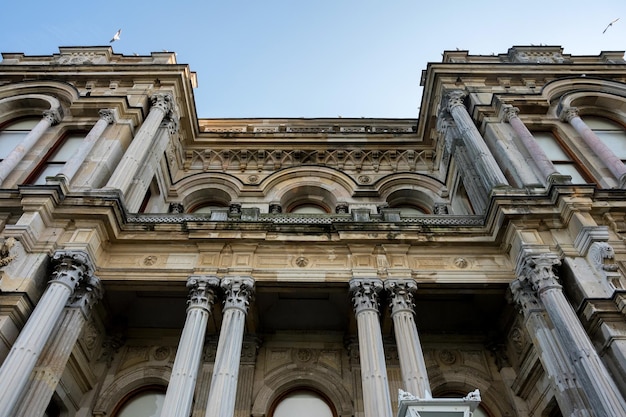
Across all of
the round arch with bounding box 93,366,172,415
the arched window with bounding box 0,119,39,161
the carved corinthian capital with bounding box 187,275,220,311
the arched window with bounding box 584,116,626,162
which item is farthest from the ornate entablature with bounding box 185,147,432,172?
the round arch with bounding box 93,366,172,415

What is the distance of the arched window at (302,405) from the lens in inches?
499

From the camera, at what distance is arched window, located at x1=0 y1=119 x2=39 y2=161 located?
16.1 metres

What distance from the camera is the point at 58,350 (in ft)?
33.9

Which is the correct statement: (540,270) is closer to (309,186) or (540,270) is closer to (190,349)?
(190,349)

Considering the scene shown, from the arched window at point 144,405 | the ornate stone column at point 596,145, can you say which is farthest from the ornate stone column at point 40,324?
the ornate stone column at point 596,145

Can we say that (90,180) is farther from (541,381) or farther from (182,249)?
(541,381)

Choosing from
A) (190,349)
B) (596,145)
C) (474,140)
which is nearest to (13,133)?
(190,349)

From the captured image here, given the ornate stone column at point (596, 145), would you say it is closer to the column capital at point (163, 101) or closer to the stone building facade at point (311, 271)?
the stone building facade at point (311, 271)

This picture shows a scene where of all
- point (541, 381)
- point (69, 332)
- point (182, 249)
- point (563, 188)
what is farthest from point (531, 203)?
point (69, 332)

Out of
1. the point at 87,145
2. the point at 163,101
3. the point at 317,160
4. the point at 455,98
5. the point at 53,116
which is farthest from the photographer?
the point at 317,160

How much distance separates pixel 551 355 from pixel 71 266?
34.2 ft

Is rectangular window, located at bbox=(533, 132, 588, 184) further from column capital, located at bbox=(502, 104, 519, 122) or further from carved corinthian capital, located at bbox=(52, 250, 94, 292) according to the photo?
carved corinthian capital, located at bbox=(52, 250, 94, 292)

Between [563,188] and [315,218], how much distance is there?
6.42 m

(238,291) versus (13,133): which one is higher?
(13,133)
